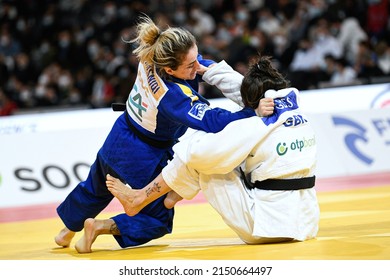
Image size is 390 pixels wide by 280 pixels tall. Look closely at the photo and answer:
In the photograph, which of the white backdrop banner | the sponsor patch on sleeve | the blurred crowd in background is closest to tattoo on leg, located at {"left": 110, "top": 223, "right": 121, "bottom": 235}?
the sponsor patch on sleeve

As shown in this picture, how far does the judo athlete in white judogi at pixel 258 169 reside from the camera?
4.47 meters

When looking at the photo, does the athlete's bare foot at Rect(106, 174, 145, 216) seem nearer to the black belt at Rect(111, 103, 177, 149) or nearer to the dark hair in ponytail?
the black belt at Rect(111, 103, 177, 149)

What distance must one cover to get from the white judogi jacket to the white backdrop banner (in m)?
4.21

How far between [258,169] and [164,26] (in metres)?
9.19

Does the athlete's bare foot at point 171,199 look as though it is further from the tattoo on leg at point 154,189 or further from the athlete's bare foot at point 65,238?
the athlete's bare foot at point 65,238

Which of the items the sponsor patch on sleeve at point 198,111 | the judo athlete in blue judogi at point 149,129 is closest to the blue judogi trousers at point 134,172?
the judo athlete in blue judogi at point 149,129

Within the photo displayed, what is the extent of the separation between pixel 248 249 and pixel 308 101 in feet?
16.7

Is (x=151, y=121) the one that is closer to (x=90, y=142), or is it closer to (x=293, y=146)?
(x=293, y=146)

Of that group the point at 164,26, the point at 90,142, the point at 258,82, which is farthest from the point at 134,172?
the point at 164,26

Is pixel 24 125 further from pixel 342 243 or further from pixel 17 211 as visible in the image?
pixel 342 243

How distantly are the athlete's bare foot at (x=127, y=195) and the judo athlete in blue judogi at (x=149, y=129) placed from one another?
0.15 meters

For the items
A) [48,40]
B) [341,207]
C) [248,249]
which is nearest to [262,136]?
[248,249]

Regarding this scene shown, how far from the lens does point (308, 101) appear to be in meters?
9.35
